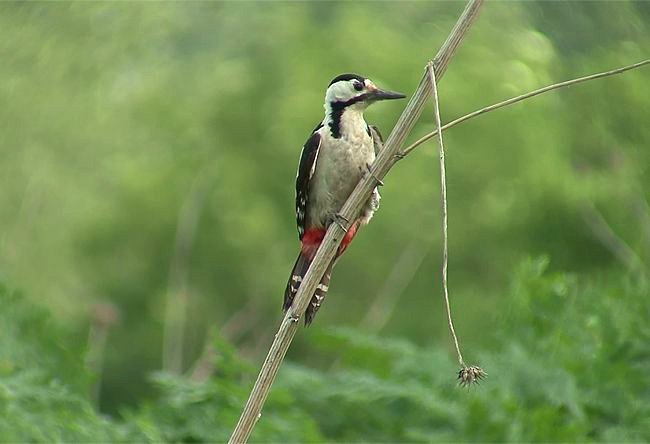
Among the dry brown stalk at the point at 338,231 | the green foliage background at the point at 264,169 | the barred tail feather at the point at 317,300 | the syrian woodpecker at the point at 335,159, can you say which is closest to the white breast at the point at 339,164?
the syrian woodpecker at the point at 335,159

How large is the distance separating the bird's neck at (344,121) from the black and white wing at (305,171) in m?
0.04

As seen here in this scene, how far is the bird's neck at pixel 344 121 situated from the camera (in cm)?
284

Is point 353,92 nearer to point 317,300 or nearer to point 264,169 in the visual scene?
point 317,300

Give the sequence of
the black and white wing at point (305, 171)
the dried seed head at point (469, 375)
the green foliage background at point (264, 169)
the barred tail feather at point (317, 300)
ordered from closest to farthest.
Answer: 1. the dried seed head at point (469, 375)
2. the barred tail feather at point (317, 300)
3. the black and white wing at point (305, 171)
4. the green foliage background at point (264, 169)

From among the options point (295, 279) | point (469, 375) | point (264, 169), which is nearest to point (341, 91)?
point (295, 279)

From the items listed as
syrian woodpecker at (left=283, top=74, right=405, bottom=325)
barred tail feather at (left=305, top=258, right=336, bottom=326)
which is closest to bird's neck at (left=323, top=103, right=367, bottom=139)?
syrian woodpecker at (left=283, top=74, right=405, bottom=325)

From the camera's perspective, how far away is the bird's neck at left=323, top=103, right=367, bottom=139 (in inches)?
112

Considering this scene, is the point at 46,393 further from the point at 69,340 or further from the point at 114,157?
the point at 114,157

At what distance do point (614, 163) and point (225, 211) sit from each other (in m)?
3.24

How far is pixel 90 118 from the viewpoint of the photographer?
785 cm

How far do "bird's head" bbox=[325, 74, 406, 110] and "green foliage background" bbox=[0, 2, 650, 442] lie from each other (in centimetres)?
174

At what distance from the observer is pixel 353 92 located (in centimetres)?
275

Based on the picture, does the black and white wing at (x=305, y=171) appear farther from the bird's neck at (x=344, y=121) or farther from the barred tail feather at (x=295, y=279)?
the barred tail feather at (x=295, y=279)

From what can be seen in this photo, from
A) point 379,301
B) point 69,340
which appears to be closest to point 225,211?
point 379,301
